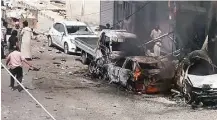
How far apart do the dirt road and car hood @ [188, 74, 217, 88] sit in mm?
761

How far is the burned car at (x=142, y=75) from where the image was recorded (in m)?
11.3

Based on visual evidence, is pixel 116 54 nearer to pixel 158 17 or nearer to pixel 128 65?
pixel 128 65

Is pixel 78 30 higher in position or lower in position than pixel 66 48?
higher

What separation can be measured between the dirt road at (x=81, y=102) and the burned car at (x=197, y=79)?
408mm

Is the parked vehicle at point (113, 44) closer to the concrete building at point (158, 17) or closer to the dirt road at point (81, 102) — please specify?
the dirt road at point (81, 102)

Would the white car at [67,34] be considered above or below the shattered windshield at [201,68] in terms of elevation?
above

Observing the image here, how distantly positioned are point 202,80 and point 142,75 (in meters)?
1.62

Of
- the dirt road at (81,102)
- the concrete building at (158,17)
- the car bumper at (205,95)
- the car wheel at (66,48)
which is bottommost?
the dirt road at (81,102)

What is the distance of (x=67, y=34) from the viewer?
58.6 ft

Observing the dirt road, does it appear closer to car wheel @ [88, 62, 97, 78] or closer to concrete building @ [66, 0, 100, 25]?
car wheel @ [88, 62, 97, 78]

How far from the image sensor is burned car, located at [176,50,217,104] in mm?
10258

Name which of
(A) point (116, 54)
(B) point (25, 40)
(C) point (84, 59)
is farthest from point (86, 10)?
(A) point (116, 54)

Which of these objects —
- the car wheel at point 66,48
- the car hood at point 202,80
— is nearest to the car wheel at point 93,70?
the car hood at point 202,80

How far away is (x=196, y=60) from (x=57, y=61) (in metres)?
6.19
